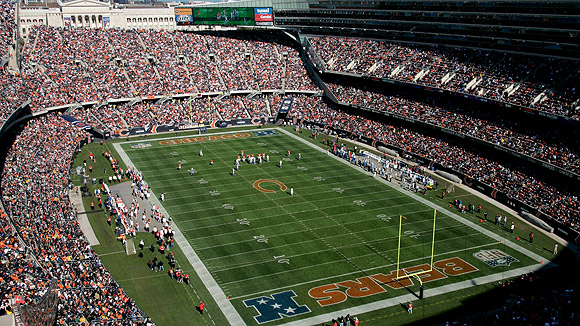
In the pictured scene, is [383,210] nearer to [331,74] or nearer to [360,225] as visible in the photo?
[360,225]

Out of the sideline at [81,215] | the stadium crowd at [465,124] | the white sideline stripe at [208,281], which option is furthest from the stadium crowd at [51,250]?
the stadium crowd at [465,124]

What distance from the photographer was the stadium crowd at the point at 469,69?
42.7 meters

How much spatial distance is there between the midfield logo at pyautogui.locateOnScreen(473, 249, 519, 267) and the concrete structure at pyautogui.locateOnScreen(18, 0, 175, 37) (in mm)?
60625

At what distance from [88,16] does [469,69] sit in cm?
5085

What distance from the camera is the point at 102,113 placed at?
58.3 m

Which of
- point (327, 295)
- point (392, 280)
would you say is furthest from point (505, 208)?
point (327, 295)

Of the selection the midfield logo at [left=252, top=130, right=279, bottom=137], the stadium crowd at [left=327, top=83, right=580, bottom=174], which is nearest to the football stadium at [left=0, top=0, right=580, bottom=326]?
the stadium crowd at [left=327, top=83, right=580, bottom=174]

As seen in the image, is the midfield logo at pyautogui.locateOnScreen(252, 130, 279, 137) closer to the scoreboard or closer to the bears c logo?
the bears c logo

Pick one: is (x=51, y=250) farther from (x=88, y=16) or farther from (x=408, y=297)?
(x=88, y=16)

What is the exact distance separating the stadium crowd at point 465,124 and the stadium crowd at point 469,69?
7.06 ft

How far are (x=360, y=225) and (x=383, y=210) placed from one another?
10.8ft

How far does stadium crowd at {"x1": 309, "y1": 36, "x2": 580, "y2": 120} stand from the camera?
42688mm

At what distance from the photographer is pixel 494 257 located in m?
31.4

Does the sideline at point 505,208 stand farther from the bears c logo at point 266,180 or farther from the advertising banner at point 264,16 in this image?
the advertising banner at point 264,16
